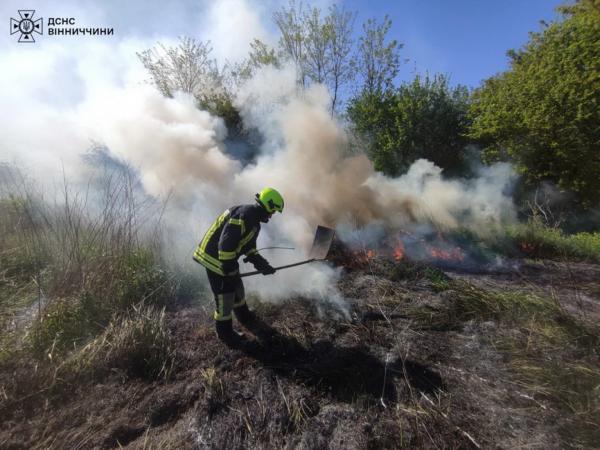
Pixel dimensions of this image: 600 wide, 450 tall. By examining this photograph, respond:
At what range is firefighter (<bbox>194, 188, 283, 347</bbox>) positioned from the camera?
4.12 meters

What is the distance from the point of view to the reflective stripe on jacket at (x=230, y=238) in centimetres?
410

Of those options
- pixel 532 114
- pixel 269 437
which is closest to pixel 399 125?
pixel 532 114

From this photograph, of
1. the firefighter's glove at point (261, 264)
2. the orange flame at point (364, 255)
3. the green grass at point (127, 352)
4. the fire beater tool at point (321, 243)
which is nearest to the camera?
the green grass at point (127, 352)

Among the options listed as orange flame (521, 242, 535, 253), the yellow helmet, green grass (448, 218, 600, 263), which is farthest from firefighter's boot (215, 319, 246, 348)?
orange flame (521, 242, 535, 253)

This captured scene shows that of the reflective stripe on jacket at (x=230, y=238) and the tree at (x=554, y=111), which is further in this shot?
the tree at (x=554, y=111)

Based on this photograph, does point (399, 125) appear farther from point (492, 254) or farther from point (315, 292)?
point (315, 292)

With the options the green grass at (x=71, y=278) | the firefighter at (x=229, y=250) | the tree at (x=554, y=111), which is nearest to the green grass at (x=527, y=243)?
the tree at (x=554, y=111)

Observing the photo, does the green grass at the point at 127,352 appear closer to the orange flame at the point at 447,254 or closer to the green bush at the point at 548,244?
the orange flame at the point at 447,254

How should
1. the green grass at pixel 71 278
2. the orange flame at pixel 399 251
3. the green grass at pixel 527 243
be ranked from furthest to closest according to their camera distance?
the green grass at pixel 527 243 → the orange flame at pixel 399 251 → the green grass at pixel 71 278

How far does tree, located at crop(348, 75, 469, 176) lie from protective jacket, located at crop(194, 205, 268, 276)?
8.77 m

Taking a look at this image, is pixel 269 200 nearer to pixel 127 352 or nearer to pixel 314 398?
pixel 314 398

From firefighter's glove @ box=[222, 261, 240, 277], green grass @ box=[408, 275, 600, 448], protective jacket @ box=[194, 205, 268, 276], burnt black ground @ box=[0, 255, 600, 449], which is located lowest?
burnt black ground @ box=[0, 255, 600, 449]

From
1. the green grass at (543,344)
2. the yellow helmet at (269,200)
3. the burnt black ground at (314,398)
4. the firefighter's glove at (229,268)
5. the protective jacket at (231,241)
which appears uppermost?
the yellow helmet at (269,200)

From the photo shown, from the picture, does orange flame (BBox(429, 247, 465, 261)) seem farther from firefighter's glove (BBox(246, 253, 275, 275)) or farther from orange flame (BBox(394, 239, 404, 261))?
firefighter's glove (BBox(246, 253, 275, 275))
